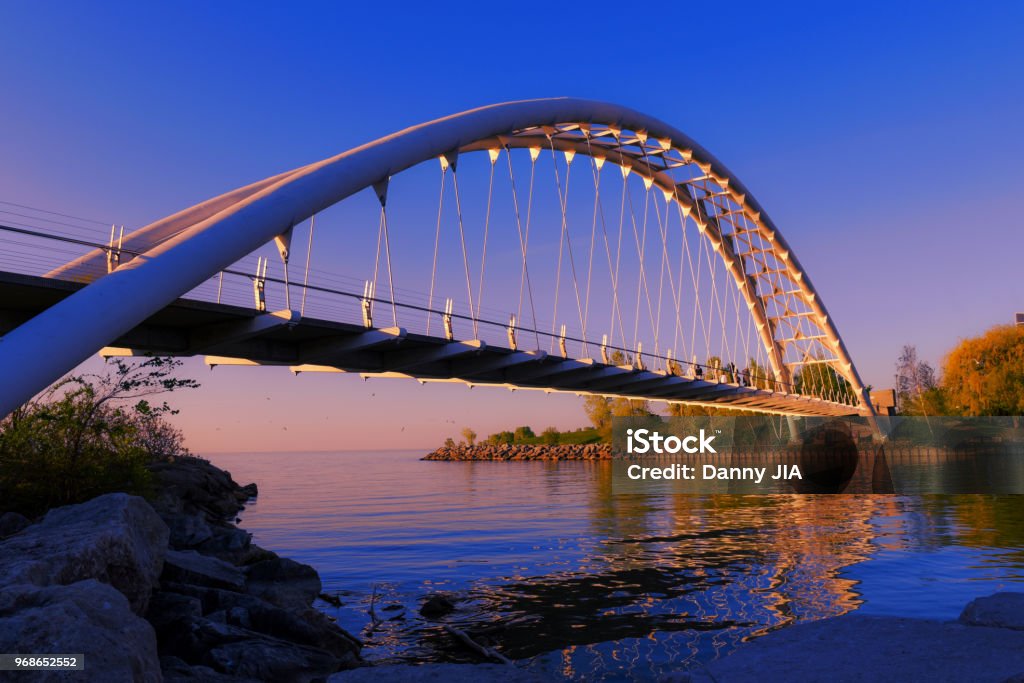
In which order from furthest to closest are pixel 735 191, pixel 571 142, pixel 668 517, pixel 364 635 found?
pixel 735 191 → pixel 571 142 → pixel 668 517 → pixel 364 635

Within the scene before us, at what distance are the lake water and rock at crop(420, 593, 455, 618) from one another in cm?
25

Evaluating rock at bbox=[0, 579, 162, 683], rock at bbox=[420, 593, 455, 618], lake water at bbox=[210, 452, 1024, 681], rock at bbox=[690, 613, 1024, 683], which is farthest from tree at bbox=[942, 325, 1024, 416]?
rock at bbox=[0, 579, 162, 683]

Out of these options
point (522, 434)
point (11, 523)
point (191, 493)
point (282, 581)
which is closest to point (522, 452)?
point (522, 434)

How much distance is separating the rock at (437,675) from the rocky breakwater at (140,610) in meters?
1.93

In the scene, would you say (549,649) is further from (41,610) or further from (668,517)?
(668,517)

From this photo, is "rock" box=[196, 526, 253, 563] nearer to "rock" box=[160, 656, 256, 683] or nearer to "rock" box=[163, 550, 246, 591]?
"rock" box=[163, 550, 246, 591]

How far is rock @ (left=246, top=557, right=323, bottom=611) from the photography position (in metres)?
15.4

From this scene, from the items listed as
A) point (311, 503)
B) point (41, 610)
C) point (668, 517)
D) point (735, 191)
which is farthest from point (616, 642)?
point (735, 191)

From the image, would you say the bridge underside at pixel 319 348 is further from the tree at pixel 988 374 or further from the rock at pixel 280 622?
the tree at pixel 988 374

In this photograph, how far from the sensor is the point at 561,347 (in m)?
28.5

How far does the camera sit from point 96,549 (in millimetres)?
10188

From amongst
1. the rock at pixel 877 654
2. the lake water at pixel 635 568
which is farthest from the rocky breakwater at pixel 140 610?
the rock at pixel 877 654

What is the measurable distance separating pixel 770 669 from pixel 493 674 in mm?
2678

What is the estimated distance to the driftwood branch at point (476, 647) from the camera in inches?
473
